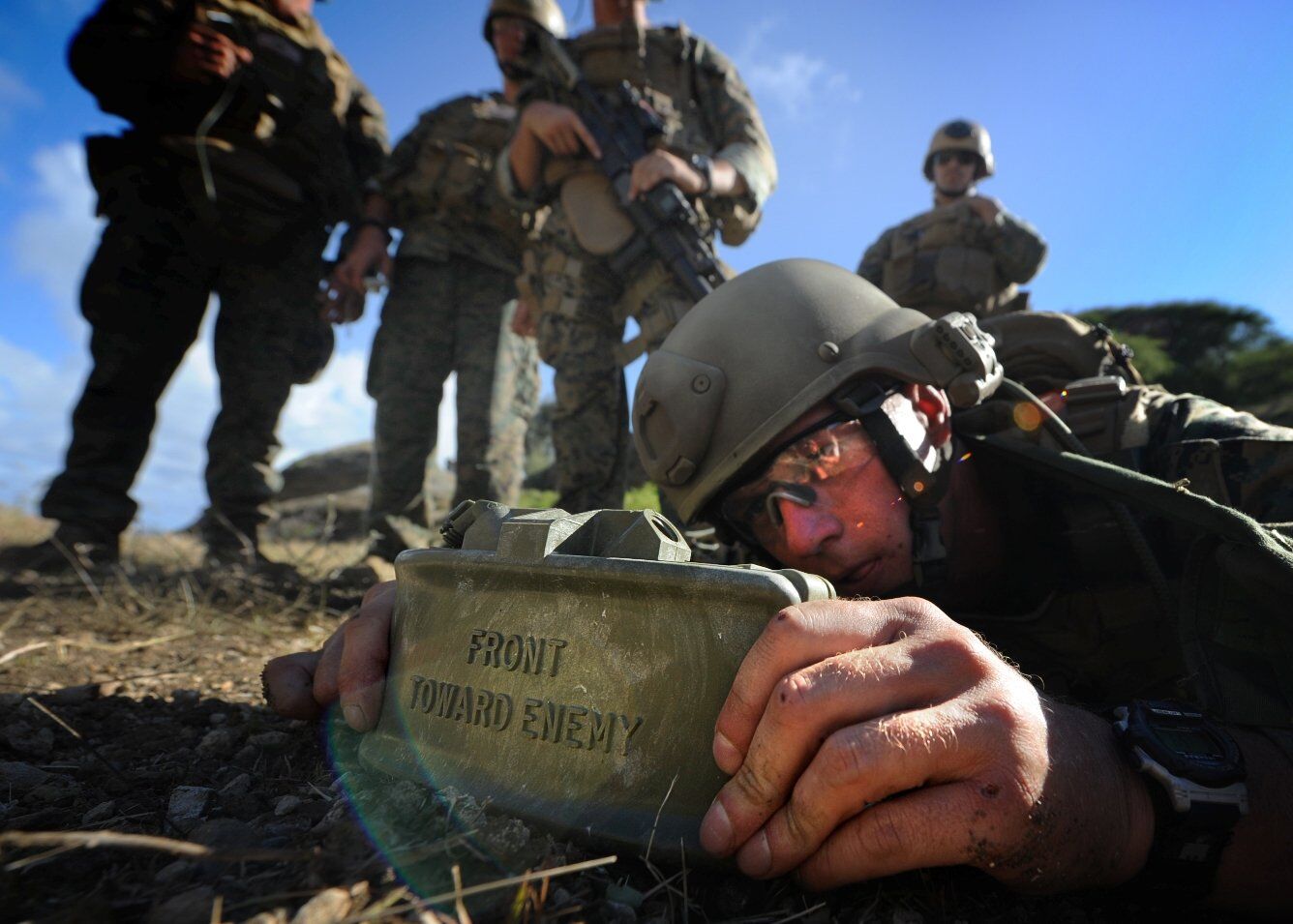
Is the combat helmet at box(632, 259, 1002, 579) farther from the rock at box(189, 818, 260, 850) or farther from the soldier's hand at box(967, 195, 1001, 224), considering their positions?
the soldier's hand at box(967, 195, 1001, 224)

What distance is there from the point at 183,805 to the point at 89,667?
4.73 feet

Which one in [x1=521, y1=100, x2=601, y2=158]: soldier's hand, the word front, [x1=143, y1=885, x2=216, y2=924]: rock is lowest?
[x1=143, y1=885, x2=216, y2=924]: rock

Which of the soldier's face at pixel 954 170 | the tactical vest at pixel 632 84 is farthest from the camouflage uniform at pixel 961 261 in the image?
the tactical vest at pixel 632 84

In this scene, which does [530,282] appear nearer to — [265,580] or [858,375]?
[265,580]

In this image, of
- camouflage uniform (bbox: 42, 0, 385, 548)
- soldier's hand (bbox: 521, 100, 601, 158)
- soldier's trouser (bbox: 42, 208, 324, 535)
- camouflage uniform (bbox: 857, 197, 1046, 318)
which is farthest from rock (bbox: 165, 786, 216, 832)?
camouflage uniform (bbox: 857, 197, 1046, 318)

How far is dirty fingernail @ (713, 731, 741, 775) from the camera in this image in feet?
3.06

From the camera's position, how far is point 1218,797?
3.20 ft

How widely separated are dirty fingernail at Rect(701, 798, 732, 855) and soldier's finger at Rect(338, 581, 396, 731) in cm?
65

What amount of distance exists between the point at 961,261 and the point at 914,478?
3.64 m

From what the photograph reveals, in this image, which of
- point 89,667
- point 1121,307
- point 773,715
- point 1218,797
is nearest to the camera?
point 773,715

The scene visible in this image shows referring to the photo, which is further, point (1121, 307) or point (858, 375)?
point (1121, 307)

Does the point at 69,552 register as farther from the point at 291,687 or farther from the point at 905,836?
the point at 905,836

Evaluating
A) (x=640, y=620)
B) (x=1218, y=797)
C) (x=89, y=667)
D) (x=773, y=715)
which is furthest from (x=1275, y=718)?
(x=89, y=667)

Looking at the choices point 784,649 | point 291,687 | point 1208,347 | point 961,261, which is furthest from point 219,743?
point 1208,347
